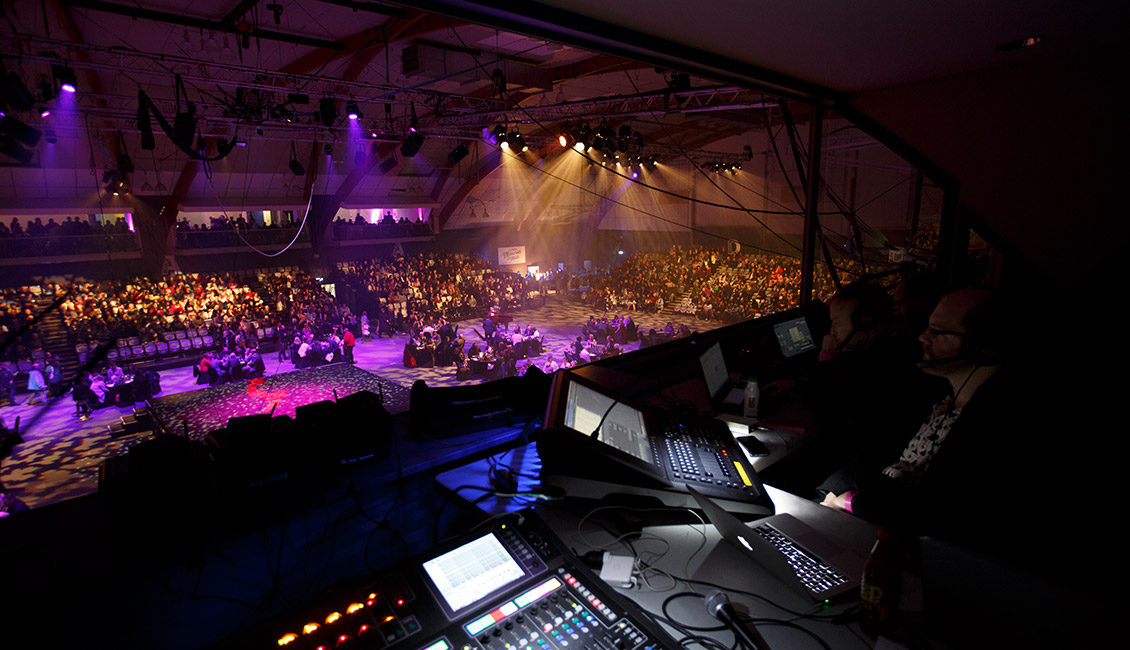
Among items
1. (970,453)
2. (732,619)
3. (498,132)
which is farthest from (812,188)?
(498,132)

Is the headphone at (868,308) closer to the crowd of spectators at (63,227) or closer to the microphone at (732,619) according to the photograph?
the microphone at (732,619)

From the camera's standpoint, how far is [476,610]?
96 centimetres

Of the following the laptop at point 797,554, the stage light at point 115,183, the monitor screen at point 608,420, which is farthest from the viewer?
the stage light at point 115,183

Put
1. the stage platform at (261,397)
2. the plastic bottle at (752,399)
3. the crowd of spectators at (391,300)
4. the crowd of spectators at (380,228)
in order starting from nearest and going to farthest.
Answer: the plastic bottle at (752,399) < the stage platform at (261,397) < the crowd of spectators at (391,300) < the crowd of spectators at (380,228)

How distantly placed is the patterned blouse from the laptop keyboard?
105 cm

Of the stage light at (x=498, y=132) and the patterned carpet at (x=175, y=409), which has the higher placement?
the stage light at (x=498, y=132)

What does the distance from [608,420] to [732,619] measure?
24.8 inches

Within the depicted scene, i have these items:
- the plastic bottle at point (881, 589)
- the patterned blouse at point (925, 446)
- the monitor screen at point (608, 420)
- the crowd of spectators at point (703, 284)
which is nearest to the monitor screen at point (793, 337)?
the patterned blouse at point (925, 446)

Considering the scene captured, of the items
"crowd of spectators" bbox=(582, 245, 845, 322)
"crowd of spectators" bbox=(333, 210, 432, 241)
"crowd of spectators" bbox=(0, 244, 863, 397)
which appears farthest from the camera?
"crowd of spectators" bbox=(333, 210, 432, 241)

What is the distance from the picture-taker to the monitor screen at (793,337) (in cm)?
324

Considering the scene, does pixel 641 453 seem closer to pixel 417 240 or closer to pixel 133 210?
pixel 133 210

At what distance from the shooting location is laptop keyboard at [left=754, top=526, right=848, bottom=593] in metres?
1.15

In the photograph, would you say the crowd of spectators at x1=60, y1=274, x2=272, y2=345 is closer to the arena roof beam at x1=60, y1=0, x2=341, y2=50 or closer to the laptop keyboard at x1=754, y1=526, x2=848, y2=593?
the arena roof beam at x1=60, y1=0, x2=341, y2=50

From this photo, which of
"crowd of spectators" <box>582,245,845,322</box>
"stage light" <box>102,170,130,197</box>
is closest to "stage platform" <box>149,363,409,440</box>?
"stage light" <box>102,170,130,197</box>
